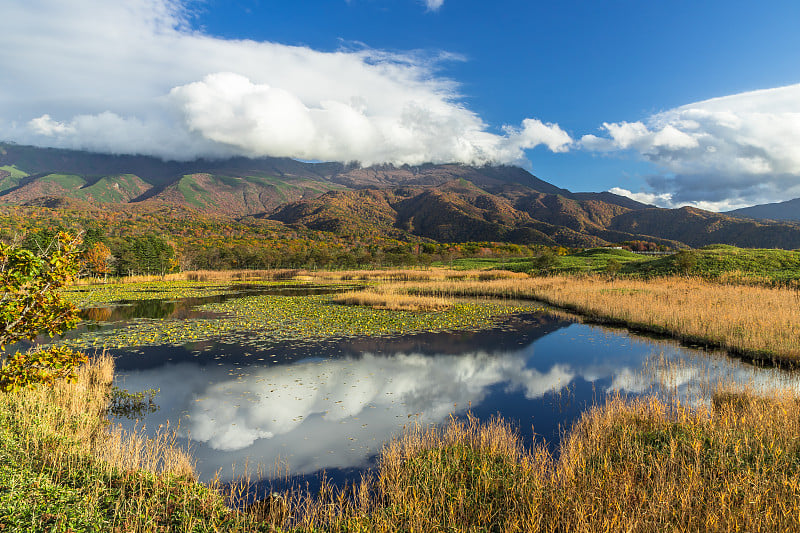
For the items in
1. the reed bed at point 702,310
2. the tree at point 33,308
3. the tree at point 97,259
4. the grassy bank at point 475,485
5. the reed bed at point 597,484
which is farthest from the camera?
the tree at point 97,259

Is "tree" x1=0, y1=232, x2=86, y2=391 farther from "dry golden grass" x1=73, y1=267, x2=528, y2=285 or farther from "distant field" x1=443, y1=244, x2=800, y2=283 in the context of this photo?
"dry golden grass" x1=73, y1=267, x2=528, y2=285

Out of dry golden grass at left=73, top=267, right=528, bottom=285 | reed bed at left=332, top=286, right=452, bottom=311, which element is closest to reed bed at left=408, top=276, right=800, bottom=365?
reed bed at left=332, top=286, right=452, bottom=311

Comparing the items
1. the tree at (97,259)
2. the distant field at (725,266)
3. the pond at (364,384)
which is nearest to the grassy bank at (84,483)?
the pond at (364,384)

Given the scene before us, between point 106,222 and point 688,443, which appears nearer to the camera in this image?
point 688,443

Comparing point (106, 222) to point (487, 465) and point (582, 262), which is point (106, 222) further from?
point (487, 465)

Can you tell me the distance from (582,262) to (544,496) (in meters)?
74.2

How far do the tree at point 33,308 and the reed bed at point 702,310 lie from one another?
1076 inches

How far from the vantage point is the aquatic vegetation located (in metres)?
25.7

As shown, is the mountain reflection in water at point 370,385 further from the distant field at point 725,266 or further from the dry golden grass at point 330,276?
the dry golden grass at point 330,276

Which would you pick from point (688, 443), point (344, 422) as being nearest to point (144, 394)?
point (344, 422)

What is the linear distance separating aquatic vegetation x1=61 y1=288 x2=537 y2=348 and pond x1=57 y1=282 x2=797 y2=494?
727mm

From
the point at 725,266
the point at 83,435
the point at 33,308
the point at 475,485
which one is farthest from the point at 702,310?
the point at 33,308

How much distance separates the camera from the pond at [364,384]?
11.5 meters

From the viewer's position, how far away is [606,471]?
8.15m
